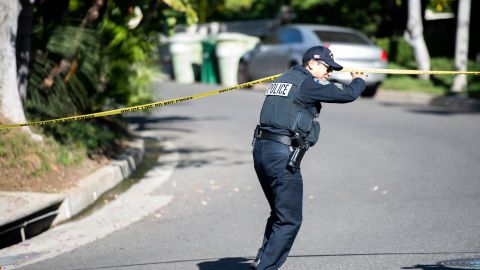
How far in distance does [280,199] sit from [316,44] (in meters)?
14.2

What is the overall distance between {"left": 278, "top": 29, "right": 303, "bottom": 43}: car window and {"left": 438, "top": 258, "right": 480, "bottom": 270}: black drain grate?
1478cm

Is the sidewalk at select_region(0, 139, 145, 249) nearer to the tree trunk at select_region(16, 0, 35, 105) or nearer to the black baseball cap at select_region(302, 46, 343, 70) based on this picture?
the tree trunk at select_region(16, 0, 35, 105)

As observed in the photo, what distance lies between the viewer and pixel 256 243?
275 inches

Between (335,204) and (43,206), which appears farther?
(335,204)

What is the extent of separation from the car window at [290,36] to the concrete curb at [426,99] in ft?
7.67

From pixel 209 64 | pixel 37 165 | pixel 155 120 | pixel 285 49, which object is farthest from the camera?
pixel 209 64

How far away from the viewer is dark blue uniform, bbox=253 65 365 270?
5.55 metres

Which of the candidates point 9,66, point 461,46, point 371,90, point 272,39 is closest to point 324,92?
point 9,66

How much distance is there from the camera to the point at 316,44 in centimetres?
1947

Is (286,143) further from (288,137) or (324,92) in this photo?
(324,92)

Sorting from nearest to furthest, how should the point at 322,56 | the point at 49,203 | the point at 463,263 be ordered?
the point at 322,56, the point at 463,263, the point at 49,203

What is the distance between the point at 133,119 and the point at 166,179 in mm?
7008

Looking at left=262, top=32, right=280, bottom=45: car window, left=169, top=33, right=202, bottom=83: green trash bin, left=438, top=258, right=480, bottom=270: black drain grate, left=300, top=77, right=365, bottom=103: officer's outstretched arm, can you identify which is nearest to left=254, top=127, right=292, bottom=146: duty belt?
left=300, top=77, right=365, bottom=103: officer's outstretched arm

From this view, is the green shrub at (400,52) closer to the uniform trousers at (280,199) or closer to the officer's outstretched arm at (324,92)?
the officer's outstretched arm at (324,92)
